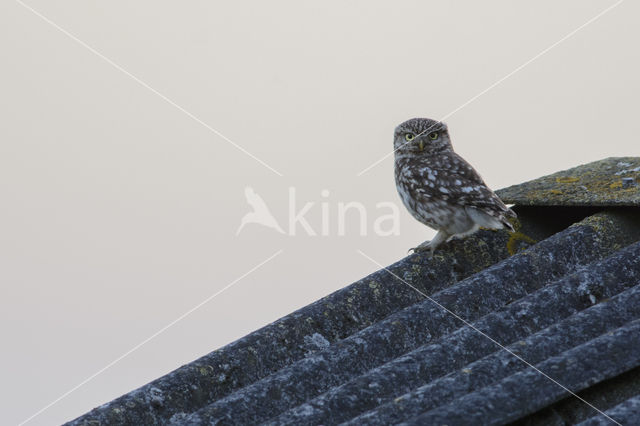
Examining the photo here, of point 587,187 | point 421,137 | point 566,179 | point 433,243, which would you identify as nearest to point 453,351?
point 433,243

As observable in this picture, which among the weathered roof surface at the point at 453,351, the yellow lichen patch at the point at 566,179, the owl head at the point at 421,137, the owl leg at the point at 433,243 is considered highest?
the owl head at the point at 421,137

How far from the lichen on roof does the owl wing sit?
168 millimetres

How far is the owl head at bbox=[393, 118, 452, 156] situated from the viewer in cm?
705

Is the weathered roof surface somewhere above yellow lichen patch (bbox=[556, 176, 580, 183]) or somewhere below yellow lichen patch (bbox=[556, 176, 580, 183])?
below

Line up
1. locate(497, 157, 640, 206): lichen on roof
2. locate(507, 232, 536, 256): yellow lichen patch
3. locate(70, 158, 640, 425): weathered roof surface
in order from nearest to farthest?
locate(70, 158, 640, 425): weathered roof surface → locate(497, 157, 640, 206): lichen on roof → locate(507, 232, 536, 256): yellow lichen patch

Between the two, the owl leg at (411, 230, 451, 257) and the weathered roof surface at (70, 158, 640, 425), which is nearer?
the weathered roof surface at (70, 158, 640, 425)

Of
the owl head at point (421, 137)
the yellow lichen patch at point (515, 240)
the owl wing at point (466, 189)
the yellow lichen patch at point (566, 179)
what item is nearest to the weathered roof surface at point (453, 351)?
the yellow lichen patch at point (515, 240)

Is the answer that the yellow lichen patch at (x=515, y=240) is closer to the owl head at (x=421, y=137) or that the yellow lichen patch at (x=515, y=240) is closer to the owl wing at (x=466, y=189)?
the owl wing at (x=466, y=189)

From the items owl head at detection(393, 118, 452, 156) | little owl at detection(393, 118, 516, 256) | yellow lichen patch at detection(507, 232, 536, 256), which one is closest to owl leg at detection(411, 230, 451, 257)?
little owl at detection(393, 118, 516, 256)

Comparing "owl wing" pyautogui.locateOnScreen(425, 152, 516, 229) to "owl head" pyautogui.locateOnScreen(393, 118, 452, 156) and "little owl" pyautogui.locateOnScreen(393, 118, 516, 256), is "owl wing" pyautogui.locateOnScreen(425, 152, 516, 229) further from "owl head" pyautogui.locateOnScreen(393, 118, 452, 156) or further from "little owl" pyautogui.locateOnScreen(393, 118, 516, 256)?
"owl head" pyautogui.locateOnScreen(393, 118, 452, 156)

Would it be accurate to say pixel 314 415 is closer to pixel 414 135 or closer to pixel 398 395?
pixel 398 395

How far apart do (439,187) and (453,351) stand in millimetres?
2556

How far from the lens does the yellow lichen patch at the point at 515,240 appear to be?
228 inches

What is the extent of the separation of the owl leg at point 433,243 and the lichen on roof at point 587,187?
47 centimetres
